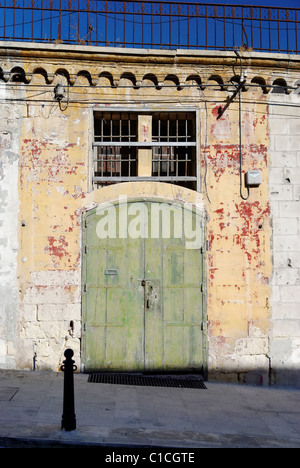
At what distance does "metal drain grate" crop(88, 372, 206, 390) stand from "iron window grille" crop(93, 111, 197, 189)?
129 inches

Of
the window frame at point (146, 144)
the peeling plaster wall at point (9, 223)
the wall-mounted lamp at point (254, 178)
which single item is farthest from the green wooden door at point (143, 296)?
the wall-mounted lamp at point (254, 178)

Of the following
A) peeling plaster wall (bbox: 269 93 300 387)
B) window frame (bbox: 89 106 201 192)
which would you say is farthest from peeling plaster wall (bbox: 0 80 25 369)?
peeling plaster wall (bbox: 269 93 300 387)

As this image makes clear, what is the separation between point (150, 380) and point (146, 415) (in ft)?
5.69

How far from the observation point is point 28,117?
8.15 m

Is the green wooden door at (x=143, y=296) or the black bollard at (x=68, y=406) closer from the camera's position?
the black bollard at (x=68, y=406)

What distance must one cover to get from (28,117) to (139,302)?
12.1ft

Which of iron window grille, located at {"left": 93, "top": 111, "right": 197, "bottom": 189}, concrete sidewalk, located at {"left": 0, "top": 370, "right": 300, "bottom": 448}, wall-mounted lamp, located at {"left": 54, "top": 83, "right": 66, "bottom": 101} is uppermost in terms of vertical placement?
wall-mounted lamp, located at {"left": 54, "top": 83, "right": 66, "bottom": 101}

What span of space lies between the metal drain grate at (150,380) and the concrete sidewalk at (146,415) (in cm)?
18

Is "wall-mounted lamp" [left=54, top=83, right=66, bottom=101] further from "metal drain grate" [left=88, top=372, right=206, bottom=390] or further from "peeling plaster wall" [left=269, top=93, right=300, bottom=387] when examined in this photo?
"metal drain grate" [left=88, top=372, right=206, bottom=390]

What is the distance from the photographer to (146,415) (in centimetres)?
608

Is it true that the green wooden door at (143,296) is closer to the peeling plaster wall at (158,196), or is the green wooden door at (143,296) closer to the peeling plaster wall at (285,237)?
the peeling plaster wall at (158,196)

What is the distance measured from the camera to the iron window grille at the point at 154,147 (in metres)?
8.41

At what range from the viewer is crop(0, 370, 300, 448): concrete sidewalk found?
5.18m

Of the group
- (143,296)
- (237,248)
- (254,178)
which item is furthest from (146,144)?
(143,296)
